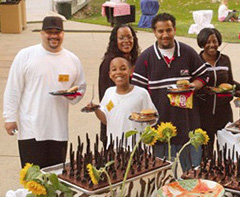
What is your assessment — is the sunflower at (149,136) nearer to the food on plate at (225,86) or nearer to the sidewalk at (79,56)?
the food on plate at (225,86)

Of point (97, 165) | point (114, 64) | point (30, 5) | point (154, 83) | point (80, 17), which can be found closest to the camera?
point (97, 165)

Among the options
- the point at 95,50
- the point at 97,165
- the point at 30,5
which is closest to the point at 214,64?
the point at 97,165

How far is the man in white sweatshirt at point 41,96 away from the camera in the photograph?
16.6 feet

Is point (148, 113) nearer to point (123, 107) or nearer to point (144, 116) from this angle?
point (144, 116)

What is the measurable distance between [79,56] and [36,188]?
11.2m

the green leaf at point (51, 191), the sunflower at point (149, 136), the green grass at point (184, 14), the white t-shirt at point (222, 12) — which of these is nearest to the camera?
the green leaf at point (51, 191)

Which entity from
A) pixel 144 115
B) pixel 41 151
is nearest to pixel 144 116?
pixel 144 115

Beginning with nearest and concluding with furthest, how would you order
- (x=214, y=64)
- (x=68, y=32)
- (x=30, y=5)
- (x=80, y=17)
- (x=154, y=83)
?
(x=154, y=83) < (x=214, y=64) < (x=68, y=32) < (x=80, y=17) < (x=30, y=5)

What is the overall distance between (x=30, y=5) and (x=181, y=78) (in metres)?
23.1

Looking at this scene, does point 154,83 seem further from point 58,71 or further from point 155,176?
Answer: point 155,176

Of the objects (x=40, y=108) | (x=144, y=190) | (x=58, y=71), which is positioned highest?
(x=58, y=71)

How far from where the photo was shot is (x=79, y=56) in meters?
14.5

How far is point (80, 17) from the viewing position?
2578cm

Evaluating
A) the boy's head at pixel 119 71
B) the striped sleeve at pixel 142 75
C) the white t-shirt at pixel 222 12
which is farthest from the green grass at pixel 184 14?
the boy's head at pixel 119 71
